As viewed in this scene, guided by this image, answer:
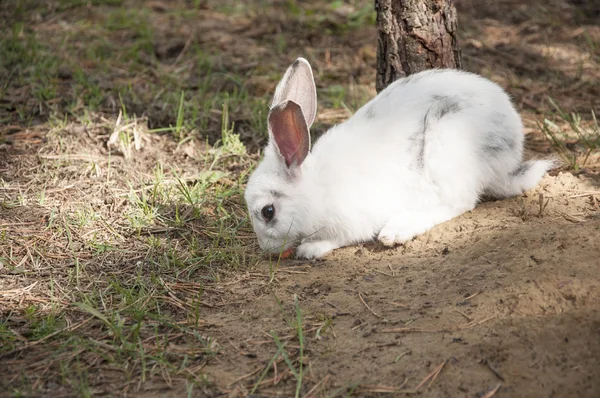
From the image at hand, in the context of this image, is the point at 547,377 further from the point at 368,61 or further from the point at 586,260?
the point at 368,61

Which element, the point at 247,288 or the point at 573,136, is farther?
the point at 573,136

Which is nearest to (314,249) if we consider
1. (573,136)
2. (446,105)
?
(446,105)

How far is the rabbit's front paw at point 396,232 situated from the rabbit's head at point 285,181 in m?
0.45

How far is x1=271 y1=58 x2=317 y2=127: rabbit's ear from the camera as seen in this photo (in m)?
3.83

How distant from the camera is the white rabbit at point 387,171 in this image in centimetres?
383

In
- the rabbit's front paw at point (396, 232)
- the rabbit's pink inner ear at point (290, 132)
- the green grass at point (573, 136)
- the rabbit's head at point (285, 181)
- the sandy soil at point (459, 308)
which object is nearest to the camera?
the sandy soil at point (459, 308)

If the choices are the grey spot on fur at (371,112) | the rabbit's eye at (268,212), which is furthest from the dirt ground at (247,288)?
the grey spot on fur at (371,112)

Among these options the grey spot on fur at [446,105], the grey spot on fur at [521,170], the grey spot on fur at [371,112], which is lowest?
the grey spot on fur at [521,170]

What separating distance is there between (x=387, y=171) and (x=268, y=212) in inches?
28.3

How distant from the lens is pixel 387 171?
3947 millimetres

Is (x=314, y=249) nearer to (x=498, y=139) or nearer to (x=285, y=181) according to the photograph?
(x=285, y=181)

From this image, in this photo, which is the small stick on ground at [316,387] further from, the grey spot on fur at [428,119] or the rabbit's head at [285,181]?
the grey spot on fur at [428,119]

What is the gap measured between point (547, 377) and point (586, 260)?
2.54 ft

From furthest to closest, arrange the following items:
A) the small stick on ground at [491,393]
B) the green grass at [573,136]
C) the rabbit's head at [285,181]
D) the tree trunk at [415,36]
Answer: the green grass at [573,136], the tree trunk at [415,36], the rabbit's head at [285,181], the small stick on ground at [491,393]
